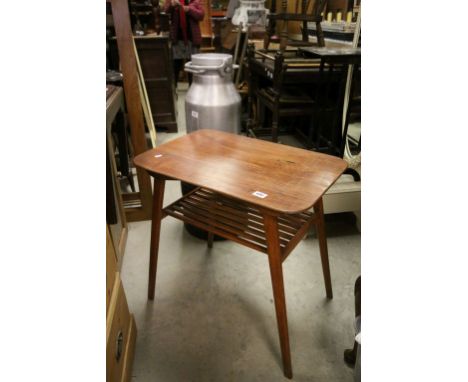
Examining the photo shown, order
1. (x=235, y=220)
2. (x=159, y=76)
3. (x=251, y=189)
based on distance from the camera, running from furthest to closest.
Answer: (x=159, y=76)
(x=235, y=220)
(x=251, y=189)

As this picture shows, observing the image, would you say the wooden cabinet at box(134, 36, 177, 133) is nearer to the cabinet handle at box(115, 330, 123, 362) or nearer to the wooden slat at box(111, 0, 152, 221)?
Answer: the wooden slat at box(111, 0, 152, 221)

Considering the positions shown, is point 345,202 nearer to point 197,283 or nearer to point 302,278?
point 302,278

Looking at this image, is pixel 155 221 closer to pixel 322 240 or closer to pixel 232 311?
pixel 232 311

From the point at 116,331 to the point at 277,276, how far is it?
62 cm

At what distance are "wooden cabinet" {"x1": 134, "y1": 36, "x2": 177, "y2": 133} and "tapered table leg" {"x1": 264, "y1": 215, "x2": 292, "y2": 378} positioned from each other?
10.4ft

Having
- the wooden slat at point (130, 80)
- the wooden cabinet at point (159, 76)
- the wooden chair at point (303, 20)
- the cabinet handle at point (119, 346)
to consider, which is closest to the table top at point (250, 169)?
the cabinet handle at point (119, 346)

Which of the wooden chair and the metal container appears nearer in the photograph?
the metal container

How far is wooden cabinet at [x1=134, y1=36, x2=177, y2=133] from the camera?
361 centimetres

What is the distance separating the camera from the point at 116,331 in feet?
3.89

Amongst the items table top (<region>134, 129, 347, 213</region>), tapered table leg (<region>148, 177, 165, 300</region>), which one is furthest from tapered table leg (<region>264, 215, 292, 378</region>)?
tapered table leg (<region>148, 177, 165, 300</region>)

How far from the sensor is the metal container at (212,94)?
194 centimetres

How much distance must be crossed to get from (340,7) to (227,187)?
258 cm

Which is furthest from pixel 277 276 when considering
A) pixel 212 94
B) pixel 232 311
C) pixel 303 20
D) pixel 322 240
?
pixel 303 20

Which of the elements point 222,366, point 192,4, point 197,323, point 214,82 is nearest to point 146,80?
point 192,4
